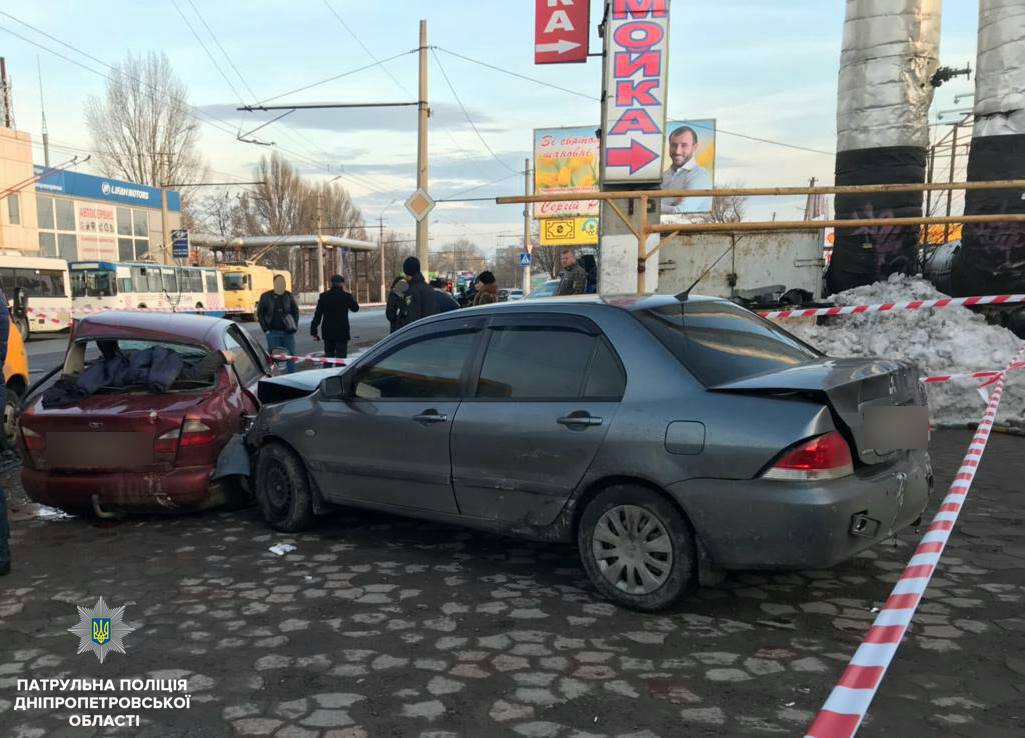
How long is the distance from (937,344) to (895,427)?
6.04 meters

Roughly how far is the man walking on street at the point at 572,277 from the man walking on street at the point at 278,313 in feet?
13.9

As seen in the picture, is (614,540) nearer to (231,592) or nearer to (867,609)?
(867,609)

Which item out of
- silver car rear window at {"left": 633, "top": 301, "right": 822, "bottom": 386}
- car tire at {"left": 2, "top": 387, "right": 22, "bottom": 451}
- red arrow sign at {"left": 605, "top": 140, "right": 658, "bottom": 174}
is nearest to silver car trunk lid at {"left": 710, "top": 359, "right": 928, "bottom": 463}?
silver car rear window at {"left": 633, "top": 301, "right": 822, "bottom": 386}

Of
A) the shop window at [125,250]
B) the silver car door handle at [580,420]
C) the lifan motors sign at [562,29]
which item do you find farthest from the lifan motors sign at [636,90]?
the shop window at [125,250]

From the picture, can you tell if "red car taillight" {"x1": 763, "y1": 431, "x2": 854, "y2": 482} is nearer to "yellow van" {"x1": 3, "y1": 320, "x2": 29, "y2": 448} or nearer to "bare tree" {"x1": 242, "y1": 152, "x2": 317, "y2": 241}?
"yellow van" {"x1": 3, "y1": 320, "x2": 29, "y2": 448}

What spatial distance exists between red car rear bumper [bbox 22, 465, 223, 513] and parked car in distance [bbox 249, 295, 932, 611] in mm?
899

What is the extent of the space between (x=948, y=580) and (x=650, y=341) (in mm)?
2036

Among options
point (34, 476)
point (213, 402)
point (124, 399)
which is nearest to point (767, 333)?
point (213, 402)

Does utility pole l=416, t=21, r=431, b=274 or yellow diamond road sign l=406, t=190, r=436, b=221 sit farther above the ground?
utility pole l=416, t=21, r=431, b=274

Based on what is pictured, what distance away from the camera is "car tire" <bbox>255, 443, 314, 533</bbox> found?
16.6 ft

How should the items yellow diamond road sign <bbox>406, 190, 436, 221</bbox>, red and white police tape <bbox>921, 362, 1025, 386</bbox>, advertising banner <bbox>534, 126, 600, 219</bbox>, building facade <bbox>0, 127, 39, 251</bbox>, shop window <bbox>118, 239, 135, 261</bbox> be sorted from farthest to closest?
shop window <bbox>118, 239, 135, 261</bbox>
advertising banner <bbox>534, 126, 600, 219</bbox>
building facade <bbox>0, 127, 39, 251</bbox>
yellow diamond road sign <bbox>406, 190, 436, 221</bbox>
red and white police tape <bbox>921, 362, 1025, 386</bbox>

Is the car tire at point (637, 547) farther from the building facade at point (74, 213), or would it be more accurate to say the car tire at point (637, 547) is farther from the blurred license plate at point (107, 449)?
the building facade at point (74, 213)

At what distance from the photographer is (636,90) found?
11.2 meters

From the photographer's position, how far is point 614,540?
12.3 ft
